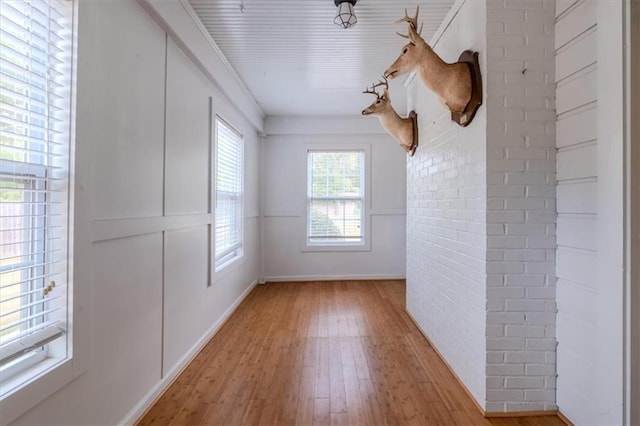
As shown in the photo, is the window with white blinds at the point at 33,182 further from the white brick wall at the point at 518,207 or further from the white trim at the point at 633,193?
the white trim at the point at 633,193

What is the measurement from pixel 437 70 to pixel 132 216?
2008mm

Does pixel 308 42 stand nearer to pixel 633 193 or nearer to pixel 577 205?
pixel 577 205

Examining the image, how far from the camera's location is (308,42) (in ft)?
8.54

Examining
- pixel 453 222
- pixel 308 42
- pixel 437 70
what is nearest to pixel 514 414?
pixel 453 222

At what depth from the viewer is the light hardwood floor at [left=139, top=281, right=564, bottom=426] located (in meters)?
1.72

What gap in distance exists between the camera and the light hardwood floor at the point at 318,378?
1720 mm

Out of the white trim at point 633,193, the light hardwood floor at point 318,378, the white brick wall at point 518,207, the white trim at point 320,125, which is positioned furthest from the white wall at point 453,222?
the white trim at point 320,125

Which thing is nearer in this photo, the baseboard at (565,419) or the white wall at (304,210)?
the baseboard at (565,419)

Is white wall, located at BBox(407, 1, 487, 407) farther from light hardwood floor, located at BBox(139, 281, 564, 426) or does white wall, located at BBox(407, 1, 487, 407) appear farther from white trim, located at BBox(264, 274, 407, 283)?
white trim, located at BBox(264, 274, 407, 283)

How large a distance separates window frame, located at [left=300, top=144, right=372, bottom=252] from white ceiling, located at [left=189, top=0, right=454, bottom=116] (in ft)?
3.35

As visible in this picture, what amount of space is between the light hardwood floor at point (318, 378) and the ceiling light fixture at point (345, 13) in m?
2.51

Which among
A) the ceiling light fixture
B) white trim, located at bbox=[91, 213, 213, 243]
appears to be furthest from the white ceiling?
white trim, located at bbox=[91, 213, 213, 243]

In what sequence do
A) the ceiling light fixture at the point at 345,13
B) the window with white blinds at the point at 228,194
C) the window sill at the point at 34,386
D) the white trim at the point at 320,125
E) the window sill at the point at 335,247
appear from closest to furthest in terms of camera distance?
the window sill at the point at 34,386, the ceiling light fixture at the point at 345,13, the window with white blinds at the point at 228,194, the white trim at the point at 320,125, the window sill at the point at 335,247

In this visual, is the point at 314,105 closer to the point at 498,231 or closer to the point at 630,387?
the point at 498,231
